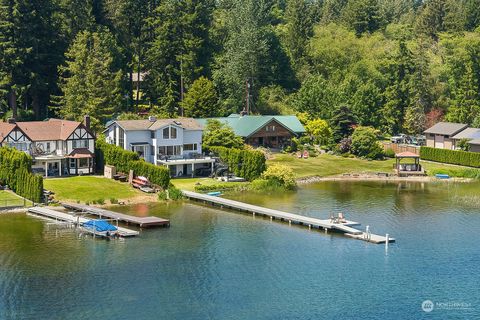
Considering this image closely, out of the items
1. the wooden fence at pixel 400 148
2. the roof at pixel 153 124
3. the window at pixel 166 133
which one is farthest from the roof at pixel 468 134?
the window at pixel 166 133

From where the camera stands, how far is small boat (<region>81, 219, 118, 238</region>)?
7250 centimetres

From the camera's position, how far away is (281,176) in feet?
321

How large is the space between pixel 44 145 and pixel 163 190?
17.2 m

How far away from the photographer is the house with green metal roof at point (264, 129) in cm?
11856

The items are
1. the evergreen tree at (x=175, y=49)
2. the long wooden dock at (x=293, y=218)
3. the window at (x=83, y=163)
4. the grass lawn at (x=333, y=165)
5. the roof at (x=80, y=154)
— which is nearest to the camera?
the long wooden dock at (x=293, y=218)

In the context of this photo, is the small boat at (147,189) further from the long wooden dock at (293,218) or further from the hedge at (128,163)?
the long wooden dock at (293,218)

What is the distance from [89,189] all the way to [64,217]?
10591 mm

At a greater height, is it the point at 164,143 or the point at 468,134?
the point at 468,134

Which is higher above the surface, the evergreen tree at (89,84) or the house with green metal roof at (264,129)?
the evergreen tree at (89,84)

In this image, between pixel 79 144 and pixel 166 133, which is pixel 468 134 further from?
pixel 79 144

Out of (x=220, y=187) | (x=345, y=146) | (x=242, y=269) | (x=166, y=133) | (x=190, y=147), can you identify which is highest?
(x=166, y=133)

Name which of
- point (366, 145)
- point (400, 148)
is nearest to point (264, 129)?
point (366, 145)

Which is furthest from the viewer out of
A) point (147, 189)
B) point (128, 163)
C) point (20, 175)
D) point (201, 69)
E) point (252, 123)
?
point (201, 69)

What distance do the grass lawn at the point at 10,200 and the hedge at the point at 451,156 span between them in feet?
200
